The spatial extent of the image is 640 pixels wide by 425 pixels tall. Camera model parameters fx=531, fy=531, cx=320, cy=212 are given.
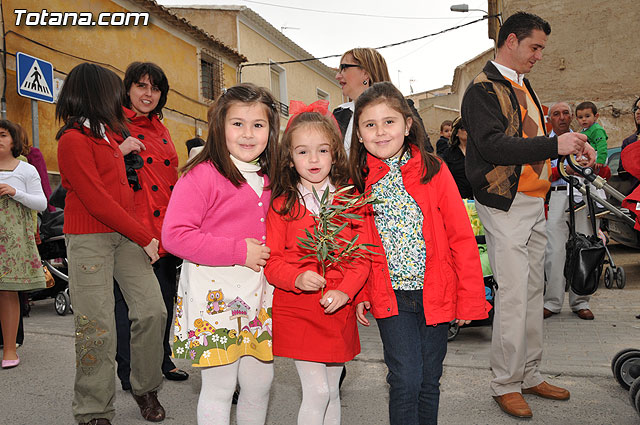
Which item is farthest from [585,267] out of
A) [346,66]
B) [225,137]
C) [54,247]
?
[54,247]

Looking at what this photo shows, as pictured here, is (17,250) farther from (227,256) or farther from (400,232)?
(400,232)

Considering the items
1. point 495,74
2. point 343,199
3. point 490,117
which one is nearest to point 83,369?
point 343,199

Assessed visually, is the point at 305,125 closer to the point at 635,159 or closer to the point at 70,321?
the point at 635,159

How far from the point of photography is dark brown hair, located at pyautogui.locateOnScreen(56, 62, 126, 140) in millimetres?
3062

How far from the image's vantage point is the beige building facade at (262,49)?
68.5 feet

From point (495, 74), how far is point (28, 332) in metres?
5.27

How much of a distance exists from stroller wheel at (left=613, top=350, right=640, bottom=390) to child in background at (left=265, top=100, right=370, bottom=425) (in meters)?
1.95

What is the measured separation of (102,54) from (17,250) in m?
10.3

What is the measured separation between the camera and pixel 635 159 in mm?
2711

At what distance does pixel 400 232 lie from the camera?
2504 millimetres

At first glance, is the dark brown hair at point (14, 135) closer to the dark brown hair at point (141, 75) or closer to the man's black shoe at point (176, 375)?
the dark brown hair at point (141, 75)

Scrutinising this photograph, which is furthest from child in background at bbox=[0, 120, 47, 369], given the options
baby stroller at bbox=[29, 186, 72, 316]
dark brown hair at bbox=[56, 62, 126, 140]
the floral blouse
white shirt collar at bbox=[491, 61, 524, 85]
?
white shirt collar at bbox=[491, 61, 524, 85]

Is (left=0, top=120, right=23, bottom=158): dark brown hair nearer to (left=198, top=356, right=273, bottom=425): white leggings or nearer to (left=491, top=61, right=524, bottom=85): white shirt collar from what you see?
(left=198, top=356, right=273, bottom=425): white leggings

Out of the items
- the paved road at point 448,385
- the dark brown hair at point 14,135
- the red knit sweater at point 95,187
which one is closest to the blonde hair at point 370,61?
the red knit sweater at point 95,187
